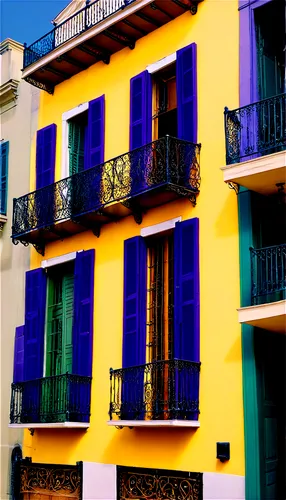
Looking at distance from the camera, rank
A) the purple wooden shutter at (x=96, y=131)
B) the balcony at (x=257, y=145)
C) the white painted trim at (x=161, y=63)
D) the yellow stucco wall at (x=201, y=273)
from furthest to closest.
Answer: the purple wooden shutter at (x=96, y=131) → the white painted trim at (x=161, y=63) → the yellow stucco wall at (x=201, y=273) → the balcony at (x=257, y=145)

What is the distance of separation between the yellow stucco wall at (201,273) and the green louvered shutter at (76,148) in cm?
32

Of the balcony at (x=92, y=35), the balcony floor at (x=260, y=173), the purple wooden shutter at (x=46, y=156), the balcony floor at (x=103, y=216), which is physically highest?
the balcony at (x=92, y=35)

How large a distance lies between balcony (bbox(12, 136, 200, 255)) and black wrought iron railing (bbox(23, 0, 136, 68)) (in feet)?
10.1

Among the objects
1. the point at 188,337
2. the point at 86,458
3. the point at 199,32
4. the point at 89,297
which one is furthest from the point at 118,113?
the point at 86,458

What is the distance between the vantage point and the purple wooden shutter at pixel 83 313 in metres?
14.2

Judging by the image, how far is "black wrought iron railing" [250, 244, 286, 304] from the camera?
37.1ft

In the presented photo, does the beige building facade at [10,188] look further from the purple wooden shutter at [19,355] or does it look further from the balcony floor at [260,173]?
the balcony floor at [260,173]

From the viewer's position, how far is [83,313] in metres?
14.5

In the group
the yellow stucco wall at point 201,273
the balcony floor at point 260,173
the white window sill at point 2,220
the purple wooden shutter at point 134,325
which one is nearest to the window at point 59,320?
the yellow stucco wall at point 201,273

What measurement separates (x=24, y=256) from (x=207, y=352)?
5.96 meters

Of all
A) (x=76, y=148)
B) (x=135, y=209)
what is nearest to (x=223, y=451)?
(x=135, y=209)

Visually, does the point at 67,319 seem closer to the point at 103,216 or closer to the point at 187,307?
the point at 103,216

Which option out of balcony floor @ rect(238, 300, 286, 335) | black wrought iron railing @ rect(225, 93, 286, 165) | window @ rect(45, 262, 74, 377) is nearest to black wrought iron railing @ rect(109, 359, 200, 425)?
balcony floor @ rect(238, 300, 286, 335)

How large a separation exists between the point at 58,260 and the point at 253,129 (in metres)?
5.26
